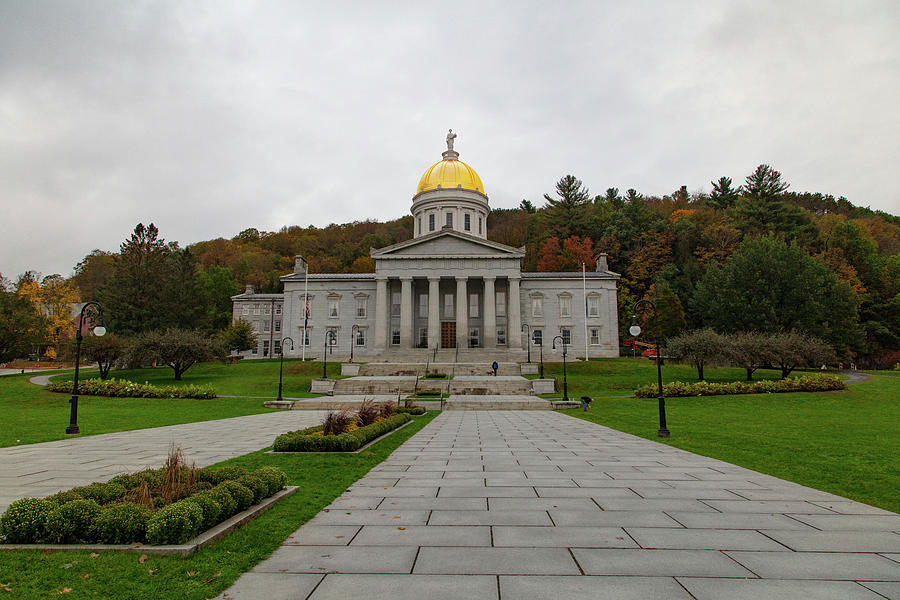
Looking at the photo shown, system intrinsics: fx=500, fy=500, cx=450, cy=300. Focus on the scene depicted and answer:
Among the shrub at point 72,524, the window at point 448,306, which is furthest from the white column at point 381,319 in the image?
the shrub at point 72,524

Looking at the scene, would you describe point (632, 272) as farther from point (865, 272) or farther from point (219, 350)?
point (219, 350)

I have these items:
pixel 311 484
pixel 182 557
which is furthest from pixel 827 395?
pixel 182 557

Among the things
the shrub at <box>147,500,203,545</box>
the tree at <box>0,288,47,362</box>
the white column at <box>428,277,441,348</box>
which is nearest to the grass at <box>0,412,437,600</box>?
the shrub at <box>147,500,203,545</box>

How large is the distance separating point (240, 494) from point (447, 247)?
5117 cm

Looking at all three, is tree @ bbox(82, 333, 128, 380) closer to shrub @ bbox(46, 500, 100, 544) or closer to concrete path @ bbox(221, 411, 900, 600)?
concrete path @ bbox(221, 411, 900, 600)

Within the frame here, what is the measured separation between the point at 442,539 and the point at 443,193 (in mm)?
60831

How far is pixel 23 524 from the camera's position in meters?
5.47

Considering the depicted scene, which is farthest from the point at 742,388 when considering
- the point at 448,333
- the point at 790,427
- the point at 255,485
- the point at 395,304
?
the point at 395,304

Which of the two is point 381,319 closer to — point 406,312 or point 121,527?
point 406,312

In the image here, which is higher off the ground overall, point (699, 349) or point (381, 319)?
point (381, 319)

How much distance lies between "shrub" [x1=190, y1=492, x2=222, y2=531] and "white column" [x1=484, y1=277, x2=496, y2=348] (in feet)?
160

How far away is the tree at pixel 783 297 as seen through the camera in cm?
5178

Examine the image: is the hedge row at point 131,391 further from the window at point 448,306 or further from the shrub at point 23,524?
the window at point 448,306

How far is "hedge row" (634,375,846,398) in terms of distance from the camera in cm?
3216
